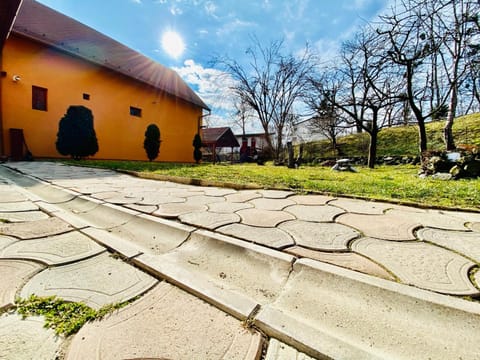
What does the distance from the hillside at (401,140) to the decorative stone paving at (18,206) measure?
44.8ft

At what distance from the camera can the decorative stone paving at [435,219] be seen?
1521mm

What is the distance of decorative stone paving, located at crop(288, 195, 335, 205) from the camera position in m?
2.25

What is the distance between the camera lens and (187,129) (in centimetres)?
1504

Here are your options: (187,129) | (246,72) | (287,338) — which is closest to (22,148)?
(187,129)

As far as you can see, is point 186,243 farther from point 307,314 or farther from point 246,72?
point 246,72

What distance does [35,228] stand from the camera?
1.45 metres

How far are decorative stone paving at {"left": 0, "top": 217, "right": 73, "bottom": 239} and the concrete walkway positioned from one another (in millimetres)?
16

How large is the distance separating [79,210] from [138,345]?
1761mm

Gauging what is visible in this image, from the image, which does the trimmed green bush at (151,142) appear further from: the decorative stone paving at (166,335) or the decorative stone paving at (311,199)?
the decorative stone paving at (166,335)

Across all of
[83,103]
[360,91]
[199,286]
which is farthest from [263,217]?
[360,91]

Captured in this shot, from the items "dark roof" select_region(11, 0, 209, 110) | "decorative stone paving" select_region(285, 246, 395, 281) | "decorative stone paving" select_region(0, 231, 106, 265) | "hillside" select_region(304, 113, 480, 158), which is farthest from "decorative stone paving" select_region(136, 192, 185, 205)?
"hillside" select_region(304, 113, 480, 158)

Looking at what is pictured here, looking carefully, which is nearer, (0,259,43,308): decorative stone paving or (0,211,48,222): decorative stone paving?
(0,259,43,308): decorative stone paving

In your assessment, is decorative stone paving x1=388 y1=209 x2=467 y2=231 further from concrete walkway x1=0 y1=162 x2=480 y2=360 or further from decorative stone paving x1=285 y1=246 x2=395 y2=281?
decorative stone paving x1=285 y1=246 x2=395 y2=281

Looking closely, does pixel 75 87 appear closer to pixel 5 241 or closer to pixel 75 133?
pixel 75 133
